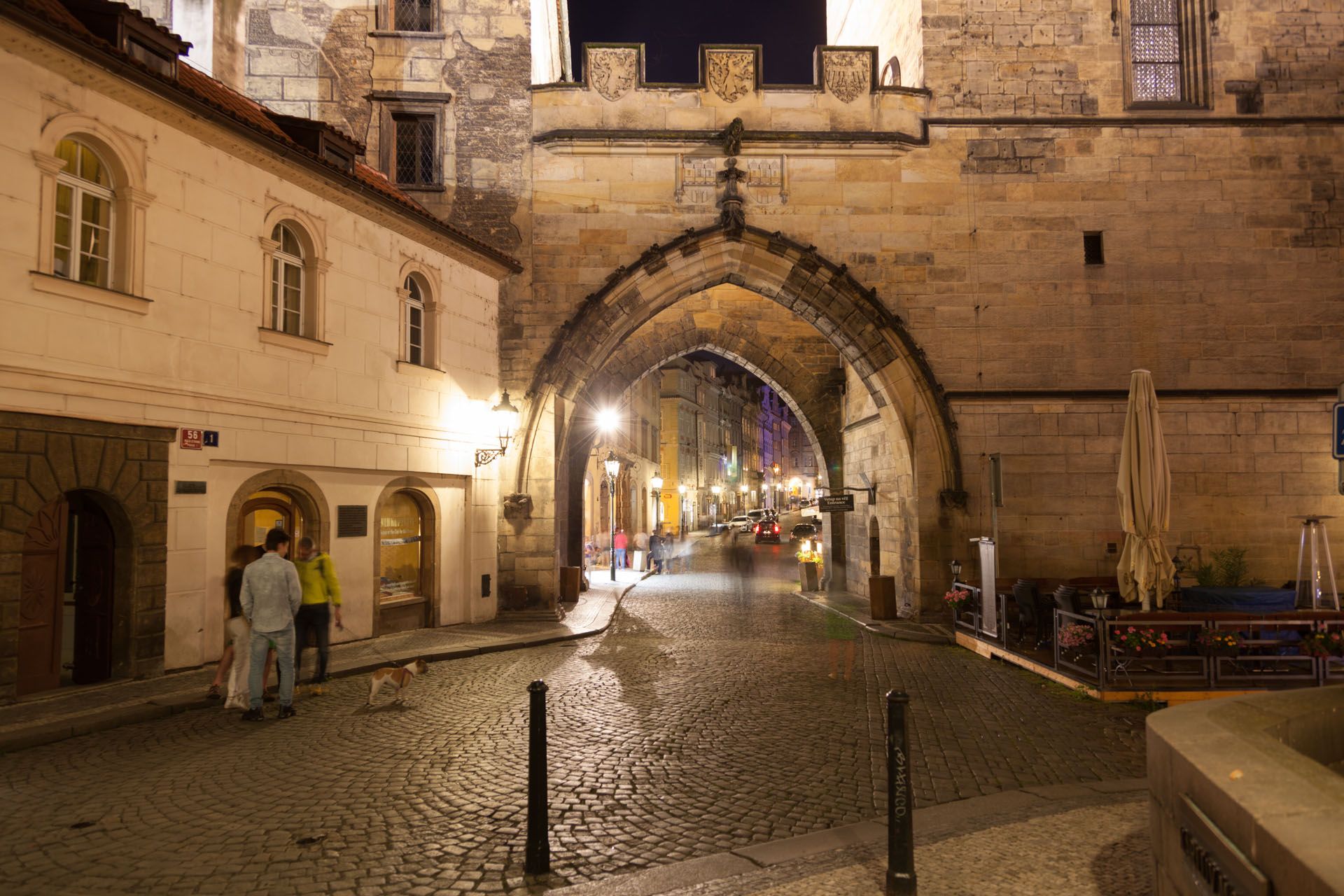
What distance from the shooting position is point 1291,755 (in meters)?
2.95

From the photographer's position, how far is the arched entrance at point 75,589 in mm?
7996

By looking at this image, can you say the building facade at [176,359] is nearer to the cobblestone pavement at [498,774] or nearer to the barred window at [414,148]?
the cobblestone pavement at [498,774]

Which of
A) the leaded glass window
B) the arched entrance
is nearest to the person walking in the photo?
the arched entrance

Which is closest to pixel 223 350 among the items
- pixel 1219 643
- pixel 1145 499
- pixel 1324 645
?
pixel 1145 499

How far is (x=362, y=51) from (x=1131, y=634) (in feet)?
50.0

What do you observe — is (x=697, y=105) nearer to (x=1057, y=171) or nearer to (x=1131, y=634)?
(x=1057, y=171)

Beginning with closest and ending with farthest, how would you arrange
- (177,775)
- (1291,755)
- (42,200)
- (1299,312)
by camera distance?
(1291,755), (177,775), (42,200), (1299,312)

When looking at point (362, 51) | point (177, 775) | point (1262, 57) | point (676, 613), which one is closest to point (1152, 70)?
point (1262, 57)

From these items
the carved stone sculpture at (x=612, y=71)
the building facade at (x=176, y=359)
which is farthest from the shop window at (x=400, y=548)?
the carved stone sculpture at (x=612, y=71)

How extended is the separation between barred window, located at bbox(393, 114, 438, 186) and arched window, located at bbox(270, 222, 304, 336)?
5.01 m

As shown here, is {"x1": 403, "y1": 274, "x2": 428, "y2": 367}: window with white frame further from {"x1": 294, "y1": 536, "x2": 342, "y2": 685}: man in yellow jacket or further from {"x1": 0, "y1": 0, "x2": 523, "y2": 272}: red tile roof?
{"x1": 294, "y1": 536, "x2": 342, "y2": 685}: man in yellow jacket

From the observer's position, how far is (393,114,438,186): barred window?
15562 mm

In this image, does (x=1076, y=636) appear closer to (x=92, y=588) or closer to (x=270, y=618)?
(x=270, y=618)

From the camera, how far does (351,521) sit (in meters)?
11.5
